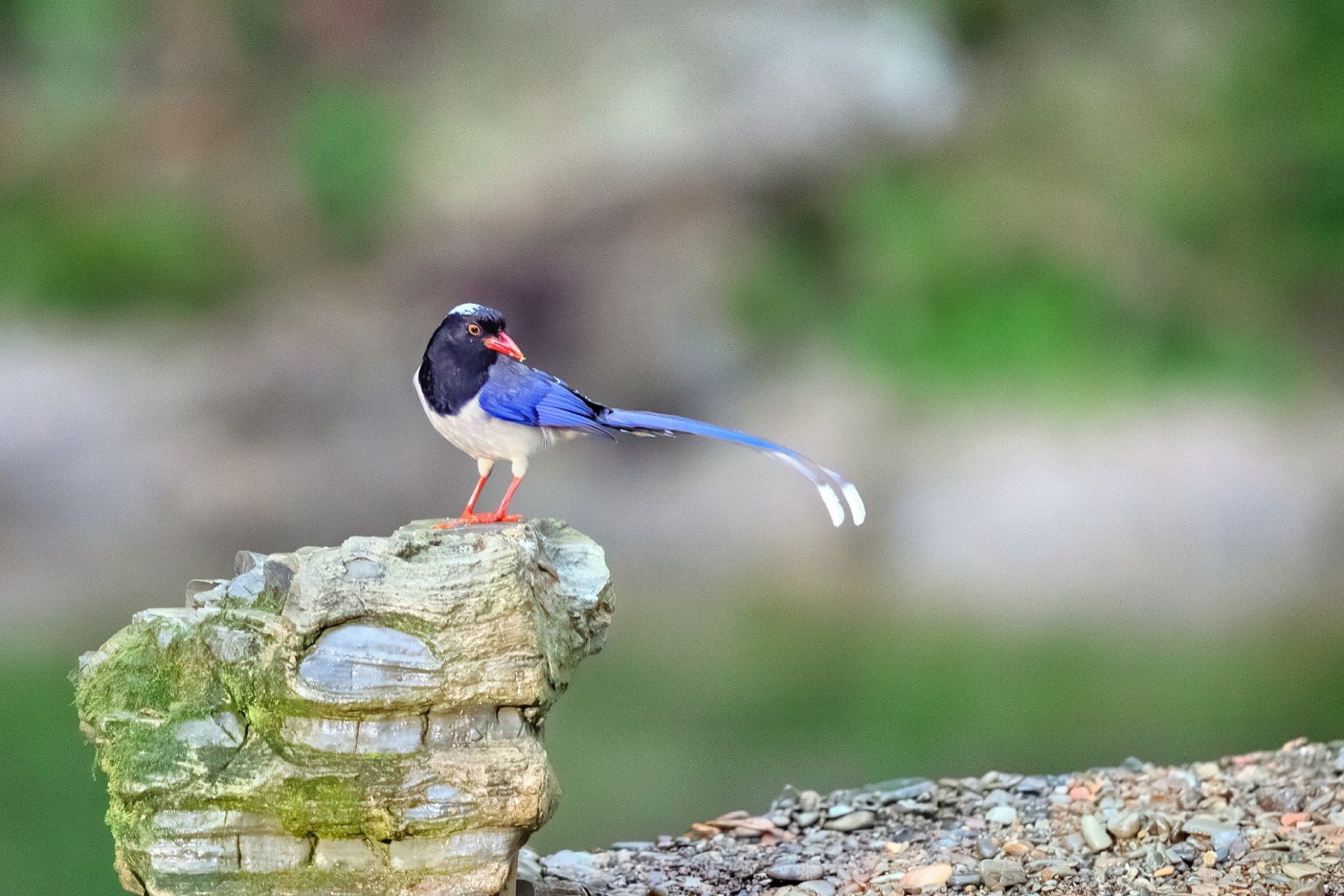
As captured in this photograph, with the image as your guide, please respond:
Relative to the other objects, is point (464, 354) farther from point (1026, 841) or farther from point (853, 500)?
point (1026, 841)

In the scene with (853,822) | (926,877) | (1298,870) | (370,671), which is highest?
(853,822)

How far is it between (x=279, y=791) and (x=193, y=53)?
7.51 metres

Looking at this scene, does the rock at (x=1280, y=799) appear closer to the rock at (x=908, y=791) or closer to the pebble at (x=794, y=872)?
the rock at (x=908, y=791)

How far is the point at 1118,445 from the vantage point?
8.49m

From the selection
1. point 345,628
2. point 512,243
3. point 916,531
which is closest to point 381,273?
point 512,243

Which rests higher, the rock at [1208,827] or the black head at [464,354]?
the black head at [464,354]

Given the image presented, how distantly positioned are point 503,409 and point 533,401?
0.08 meters

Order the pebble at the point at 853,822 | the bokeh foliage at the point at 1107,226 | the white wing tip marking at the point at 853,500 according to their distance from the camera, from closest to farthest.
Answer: the white wing tip marking at the point at 853,500, the pebble at the point at 853,822, the bokeh foliage at the point at 1107,226

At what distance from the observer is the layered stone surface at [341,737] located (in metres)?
3.12

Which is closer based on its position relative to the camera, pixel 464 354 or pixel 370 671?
pixel 370 671

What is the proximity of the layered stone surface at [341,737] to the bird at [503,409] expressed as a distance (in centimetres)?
53

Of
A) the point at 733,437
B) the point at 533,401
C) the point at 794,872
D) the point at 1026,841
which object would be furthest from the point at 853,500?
the point at 1026,841

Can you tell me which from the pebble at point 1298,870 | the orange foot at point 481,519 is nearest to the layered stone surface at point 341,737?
the orange foot at point 481,519

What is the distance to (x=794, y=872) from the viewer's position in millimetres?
4125
